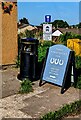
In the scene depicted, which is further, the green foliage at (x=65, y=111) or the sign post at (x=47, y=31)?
the sign post at (x=47, y=31)

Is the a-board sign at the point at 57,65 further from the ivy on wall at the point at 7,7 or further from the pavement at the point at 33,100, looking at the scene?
the ivy on wall at the point at 7,7

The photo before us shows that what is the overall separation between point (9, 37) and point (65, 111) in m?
4.15

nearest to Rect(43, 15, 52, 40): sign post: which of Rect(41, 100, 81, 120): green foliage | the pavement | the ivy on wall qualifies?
the ivy on wall

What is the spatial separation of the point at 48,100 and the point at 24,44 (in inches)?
71.3

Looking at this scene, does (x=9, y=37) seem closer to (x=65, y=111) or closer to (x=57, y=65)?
(x=57, y=65)

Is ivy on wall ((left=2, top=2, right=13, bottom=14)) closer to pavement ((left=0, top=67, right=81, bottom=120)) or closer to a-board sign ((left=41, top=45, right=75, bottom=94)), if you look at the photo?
pavement ((left=0, top=67, right=81, bottom=120))

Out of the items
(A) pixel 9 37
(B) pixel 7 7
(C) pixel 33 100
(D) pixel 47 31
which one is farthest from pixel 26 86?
(D) pixel 47 31

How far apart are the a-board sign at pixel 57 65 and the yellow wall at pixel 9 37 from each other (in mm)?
2281

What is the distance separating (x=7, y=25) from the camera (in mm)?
8977

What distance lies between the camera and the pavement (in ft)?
18.1

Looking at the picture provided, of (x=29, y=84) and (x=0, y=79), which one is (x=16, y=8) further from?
(x=29, y=84)

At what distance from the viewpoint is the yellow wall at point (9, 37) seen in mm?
8906

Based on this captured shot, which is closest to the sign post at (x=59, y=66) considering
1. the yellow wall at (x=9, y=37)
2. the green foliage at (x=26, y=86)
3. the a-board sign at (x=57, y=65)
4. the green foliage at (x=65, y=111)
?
the a-board sign at (x=57, y=65)

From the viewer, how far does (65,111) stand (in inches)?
219
